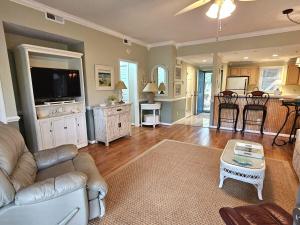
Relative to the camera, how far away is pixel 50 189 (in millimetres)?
1328

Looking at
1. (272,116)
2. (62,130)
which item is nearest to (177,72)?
(272,116)

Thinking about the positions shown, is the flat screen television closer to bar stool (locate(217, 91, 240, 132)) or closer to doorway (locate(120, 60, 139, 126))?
doorway (locate(120, 60, 139, 126))

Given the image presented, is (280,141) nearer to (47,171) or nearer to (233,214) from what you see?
(233,214)

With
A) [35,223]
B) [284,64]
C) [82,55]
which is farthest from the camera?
[284,64]

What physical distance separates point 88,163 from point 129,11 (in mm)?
2731

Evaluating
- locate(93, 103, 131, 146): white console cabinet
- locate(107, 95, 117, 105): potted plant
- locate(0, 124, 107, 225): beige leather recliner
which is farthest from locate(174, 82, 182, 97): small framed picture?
locate(0, 124, 107, 225): beige leather recliner

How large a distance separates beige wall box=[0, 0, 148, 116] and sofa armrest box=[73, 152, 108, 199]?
158cm

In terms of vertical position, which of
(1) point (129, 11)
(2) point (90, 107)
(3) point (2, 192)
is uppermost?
(1) point (129, 11)

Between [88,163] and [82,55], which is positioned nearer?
[88,163]

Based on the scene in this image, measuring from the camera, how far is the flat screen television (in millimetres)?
3031

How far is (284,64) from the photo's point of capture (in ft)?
21.9

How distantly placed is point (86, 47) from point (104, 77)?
78cm

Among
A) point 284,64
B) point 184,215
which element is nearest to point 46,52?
point 184,215

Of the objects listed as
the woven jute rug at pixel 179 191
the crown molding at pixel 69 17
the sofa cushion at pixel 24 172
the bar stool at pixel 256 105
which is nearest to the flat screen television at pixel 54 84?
the crown molding at pixel 69 17
